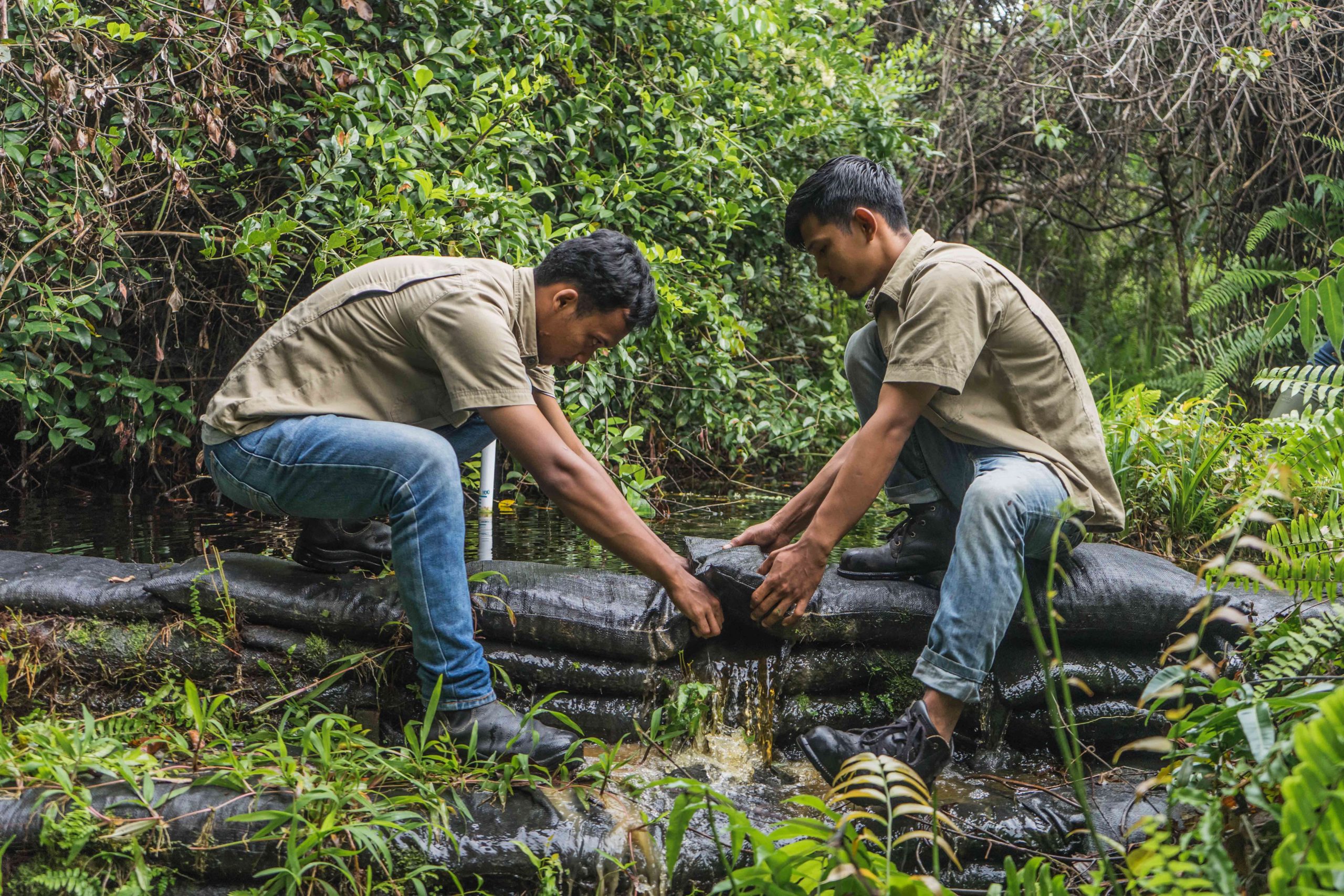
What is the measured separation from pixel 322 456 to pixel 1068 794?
2.21 meters

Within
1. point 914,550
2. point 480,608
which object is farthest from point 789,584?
point 480,608

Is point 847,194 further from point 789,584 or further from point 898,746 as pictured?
point 898,746

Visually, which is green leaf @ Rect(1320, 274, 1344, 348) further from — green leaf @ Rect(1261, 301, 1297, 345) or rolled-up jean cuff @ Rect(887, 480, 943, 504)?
rolled-up jean cuff @ Rect(887, 480, 943, 504)

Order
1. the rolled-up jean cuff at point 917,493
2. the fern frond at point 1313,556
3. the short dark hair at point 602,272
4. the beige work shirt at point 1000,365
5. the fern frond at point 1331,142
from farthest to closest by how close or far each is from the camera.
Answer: the fern frond at point 1331,142
the rolled-up jean cuff at point 917,493
the short dark hair at point 602,272
the beige work shirt at point 1000,365
the fern frond at point 1313,556

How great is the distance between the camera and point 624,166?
5.12 m

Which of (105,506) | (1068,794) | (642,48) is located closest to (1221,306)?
(642,48)

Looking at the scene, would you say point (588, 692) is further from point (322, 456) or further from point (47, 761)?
point (47, 761)

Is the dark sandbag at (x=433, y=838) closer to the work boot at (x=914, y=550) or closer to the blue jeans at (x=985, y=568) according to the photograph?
the blue jeans at (x=985, y=568)

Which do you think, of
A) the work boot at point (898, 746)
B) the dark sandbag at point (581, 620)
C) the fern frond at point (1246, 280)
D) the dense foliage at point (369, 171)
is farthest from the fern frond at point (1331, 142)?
the dark sandbag at point (581, 620)

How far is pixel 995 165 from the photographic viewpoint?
761 centimetres

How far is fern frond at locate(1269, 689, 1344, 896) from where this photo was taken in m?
1.36

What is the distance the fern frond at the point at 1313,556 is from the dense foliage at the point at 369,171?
2.79m

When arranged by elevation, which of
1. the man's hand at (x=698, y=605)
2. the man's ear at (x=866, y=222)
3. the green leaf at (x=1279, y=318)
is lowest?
the man's hand at (x=698, y=605)

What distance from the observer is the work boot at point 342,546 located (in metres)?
3.09
